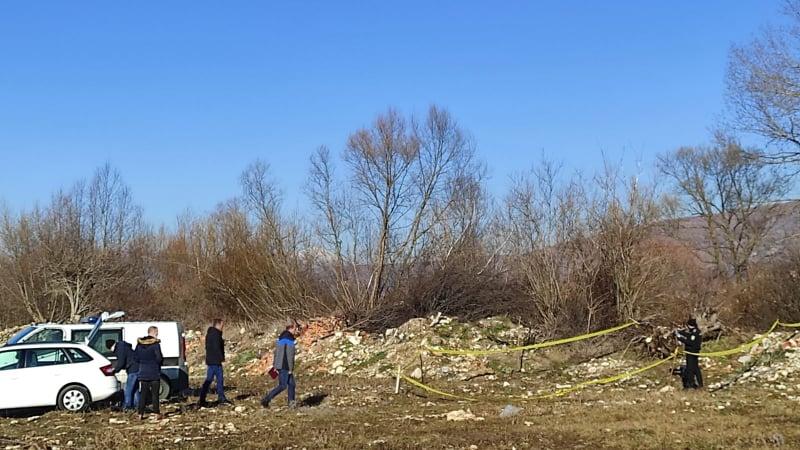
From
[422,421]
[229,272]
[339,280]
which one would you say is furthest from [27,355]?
[229,272]

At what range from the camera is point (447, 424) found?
1151 centimetres

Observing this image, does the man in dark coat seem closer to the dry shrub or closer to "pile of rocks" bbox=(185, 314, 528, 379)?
"pile of rocks" bbox=(185, 314, 528, 379)

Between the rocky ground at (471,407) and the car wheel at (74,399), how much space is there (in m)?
0.37

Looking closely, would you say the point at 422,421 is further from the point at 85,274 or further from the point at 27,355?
the point at 85,274

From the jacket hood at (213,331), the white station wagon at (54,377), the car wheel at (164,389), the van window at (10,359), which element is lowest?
the car wheel at (164,389)

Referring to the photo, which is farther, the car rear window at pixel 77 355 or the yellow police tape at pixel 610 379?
the yellow police tape at pixel 610 379

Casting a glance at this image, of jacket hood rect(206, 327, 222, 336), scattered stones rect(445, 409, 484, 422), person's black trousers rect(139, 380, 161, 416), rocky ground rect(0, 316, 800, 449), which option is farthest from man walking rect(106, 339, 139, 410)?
scattered stones rect(445, 409, 484, 422)

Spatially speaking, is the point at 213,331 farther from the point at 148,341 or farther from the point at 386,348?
the point at 386,348

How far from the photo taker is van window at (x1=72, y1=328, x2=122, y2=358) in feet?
47.9

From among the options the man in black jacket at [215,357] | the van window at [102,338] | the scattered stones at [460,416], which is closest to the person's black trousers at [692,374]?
the scattered stones at [460,416]

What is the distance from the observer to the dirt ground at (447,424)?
395 inches

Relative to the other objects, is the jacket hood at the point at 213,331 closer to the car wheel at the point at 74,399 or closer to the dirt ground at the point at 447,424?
the dirt ground at the point at 447,424

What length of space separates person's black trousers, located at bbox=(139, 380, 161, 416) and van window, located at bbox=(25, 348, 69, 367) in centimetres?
188

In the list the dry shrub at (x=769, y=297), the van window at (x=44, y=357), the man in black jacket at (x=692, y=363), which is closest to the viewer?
the van window at (x=44, y=357)
